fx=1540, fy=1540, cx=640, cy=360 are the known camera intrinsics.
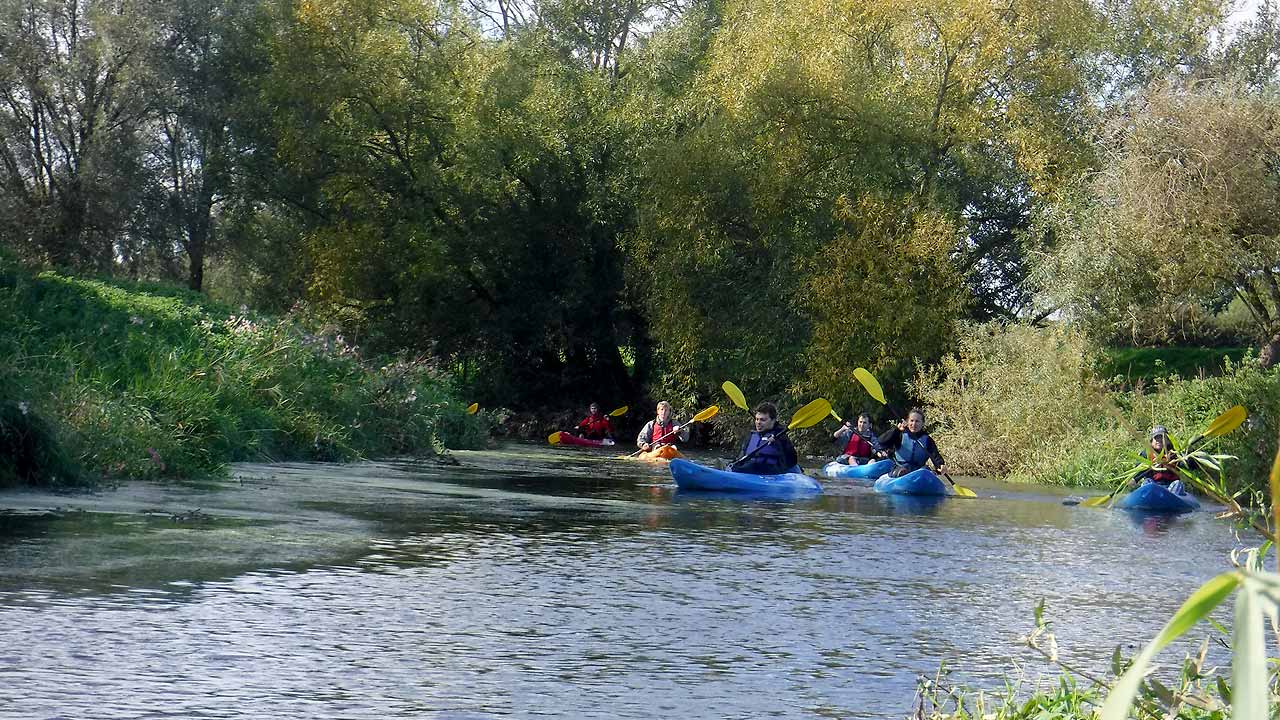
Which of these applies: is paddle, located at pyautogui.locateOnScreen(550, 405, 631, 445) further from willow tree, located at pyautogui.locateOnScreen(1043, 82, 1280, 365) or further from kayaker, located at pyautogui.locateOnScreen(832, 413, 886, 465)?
willow tree, located at pyautogui.locateOnScreen(1043, 82, 1280, 365)

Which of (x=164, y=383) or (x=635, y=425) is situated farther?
(x=635, y=425)

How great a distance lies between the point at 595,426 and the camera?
31891 mm

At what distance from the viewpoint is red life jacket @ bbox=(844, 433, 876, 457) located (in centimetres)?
2367

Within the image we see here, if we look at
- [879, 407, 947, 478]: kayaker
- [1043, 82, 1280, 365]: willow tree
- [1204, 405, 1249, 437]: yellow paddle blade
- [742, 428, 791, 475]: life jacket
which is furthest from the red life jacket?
[1204, 405, 1249, 437]: yellow paddle blade

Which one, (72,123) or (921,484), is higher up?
(72,123)

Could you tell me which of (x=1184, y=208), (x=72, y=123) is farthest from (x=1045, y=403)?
(x=72, y=123)

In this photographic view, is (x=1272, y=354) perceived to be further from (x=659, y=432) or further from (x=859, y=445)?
(x=659, y=432)

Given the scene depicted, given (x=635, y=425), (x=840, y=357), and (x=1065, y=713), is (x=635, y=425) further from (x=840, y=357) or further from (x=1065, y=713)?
(x=1065, y=713)

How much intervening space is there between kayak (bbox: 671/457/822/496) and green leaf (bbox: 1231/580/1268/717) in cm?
1603

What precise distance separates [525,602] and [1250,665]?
7.04m

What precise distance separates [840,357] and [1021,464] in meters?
5.34

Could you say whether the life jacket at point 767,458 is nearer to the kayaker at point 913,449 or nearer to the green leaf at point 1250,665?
the kayaker at point 913,449

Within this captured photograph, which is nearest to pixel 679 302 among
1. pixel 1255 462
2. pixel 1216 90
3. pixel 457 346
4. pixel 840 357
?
pixel 840 357

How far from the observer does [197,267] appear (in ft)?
117
